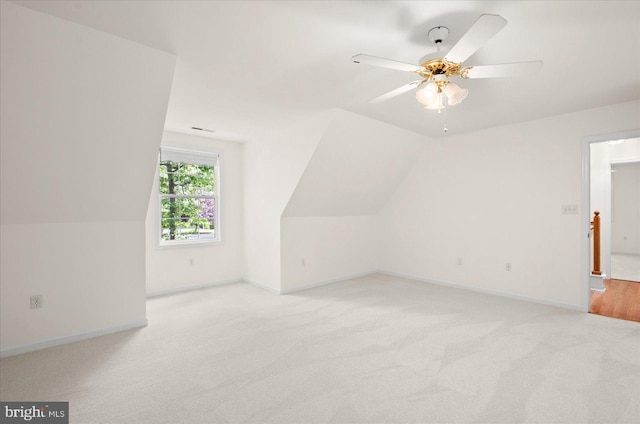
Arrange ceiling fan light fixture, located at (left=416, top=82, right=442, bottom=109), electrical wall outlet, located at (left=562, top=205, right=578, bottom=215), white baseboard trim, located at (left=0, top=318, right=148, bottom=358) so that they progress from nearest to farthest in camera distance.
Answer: ceiling fan light fixture, located at (left=416, top=82, right=442, bottom=109)
white baseboard trim, located at (left=0, top=318, right=148, bottom=358)
electrical wall outlet, located at (left=562, top=205, right=578, bottom=215)

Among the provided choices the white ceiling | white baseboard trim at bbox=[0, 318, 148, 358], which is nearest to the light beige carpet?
white baseboard trim at bbox=[0, 318, 148, 358]

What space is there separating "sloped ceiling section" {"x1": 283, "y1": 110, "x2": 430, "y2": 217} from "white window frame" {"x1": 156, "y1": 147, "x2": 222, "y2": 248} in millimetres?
1306

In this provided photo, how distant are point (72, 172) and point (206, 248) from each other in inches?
99.6

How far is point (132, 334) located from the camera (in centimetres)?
312

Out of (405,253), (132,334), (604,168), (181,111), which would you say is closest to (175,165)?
(181,111)

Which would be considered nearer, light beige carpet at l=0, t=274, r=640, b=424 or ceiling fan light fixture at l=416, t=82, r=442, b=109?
light beige carpet at l=0, t=274, r=640, b=424

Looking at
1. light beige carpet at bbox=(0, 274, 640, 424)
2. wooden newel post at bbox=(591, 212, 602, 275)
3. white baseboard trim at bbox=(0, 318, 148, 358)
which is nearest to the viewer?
light beige carpet at bbox=(0, 274, 640, 424)

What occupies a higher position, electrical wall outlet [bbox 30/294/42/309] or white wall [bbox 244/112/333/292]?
white wall [bbox 244/112/333/292]

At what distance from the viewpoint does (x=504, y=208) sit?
4363mm

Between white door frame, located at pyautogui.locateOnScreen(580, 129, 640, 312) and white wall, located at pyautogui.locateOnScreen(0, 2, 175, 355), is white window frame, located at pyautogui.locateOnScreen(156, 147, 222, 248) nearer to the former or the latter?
white wall, located at pyautogui.locateOnScreen(0, 2, 175, 355)

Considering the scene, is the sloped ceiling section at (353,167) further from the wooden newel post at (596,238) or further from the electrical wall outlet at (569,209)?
the wooden newel post at (596,238)

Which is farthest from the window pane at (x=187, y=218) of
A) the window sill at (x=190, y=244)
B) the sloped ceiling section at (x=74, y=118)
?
the sloped ceiling section at (x=74, y=118)

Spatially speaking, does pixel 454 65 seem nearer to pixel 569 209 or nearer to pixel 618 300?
pixel 569 209

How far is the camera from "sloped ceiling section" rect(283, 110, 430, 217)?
4.07 metres
